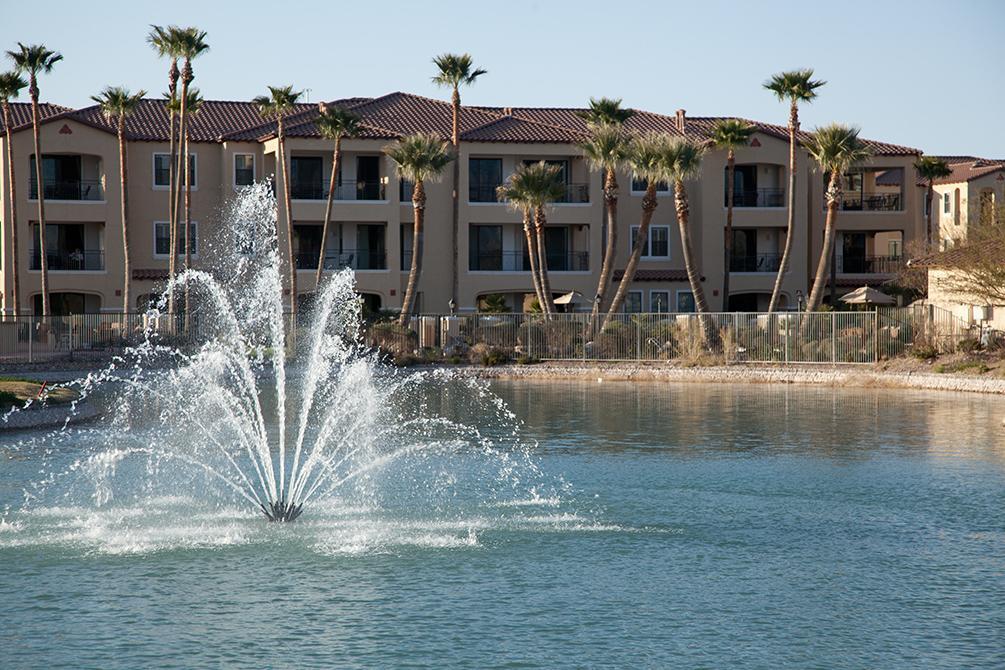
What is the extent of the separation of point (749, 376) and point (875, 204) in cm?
2748

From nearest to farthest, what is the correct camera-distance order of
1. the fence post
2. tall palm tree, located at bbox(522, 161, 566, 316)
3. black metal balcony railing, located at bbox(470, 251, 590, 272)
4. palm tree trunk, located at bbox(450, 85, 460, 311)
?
the fence post
tall palm tree, located at bbox(522, 161, 566, 316)
palm tree trunk, located at bbox(450, 85, 460, 311)
black metal balcony railing, located at bbox(470, 251, 590, 272)

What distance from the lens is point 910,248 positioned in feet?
185

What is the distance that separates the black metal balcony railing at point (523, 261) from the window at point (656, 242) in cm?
316

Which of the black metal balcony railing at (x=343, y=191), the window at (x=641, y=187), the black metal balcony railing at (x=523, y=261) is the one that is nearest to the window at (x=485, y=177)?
the black metal balcony railing at (x=523, y=261)

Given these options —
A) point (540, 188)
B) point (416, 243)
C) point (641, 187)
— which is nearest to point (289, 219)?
point (416, 243)

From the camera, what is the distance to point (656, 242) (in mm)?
66938

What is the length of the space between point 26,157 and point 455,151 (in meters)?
20.1

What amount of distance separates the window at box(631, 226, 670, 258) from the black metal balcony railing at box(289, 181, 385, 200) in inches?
529

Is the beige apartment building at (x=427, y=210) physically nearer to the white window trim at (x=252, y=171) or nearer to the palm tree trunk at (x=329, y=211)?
the white window trim at (x=252, y=171)

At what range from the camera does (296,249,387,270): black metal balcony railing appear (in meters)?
63.2

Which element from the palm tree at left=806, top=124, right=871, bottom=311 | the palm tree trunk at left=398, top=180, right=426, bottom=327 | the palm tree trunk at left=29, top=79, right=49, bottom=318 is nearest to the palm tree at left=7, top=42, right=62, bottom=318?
the palm tree trunk at left=29, top=79, right=49, bottom=318

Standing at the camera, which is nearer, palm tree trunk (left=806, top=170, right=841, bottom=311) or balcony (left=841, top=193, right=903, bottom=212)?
palm tree trunk (left=806, top=170, right=841, bottom=311)

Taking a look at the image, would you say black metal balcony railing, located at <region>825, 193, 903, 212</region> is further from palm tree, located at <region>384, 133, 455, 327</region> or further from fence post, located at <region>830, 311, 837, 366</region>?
palm tree, located at <region>384, 133, 455, 327</region>

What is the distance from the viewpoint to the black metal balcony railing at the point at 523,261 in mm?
65250
